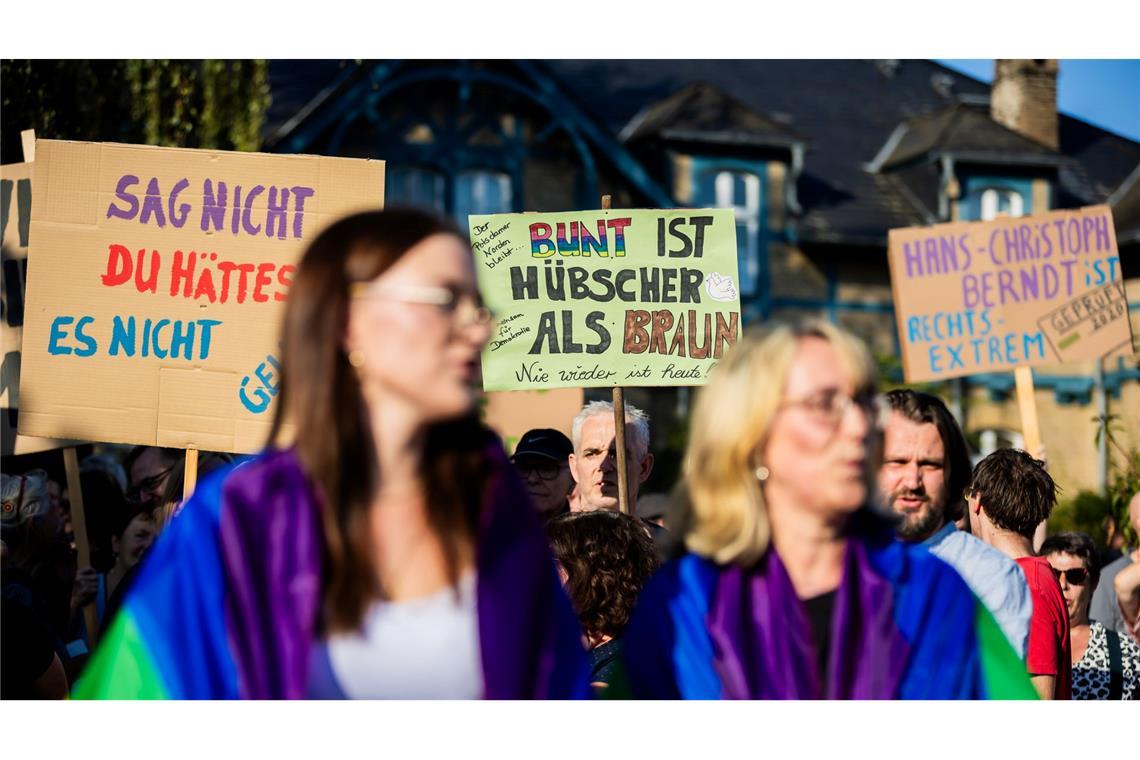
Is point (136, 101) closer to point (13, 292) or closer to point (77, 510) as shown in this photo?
point (13, 292)

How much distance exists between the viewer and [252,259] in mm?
4559

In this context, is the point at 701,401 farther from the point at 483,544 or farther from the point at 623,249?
the point at 623,249

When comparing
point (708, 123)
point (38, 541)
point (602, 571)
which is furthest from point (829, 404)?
point (708, 123)

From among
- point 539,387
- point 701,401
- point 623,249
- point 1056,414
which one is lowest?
point 701,401

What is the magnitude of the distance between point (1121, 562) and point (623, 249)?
107 inches

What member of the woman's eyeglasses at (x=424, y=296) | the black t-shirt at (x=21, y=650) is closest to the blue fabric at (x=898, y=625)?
the woman's eyeglasses at (x=424, y=296)

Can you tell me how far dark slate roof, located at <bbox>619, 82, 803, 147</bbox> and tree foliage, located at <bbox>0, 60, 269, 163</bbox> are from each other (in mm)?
7219

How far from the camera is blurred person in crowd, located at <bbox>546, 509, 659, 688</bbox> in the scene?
11.4 feet

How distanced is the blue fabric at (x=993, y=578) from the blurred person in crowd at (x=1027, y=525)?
1.11ft

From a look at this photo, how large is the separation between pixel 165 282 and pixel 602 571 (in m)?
1.87

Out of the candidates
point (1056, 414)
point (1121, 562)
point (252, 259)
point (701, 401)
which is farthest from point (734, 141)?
point (701, 401)

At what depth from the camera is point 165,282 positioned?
4.55 meters

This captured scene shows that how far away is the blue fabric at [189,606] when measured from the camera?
212cm

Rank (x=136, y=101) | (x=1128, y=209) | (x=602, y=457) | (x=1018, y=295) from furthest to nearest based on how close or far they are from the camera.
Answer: (x=1128, y=209), (x=136, y=101), (x=1018, y=295), (x=602, y=457)
